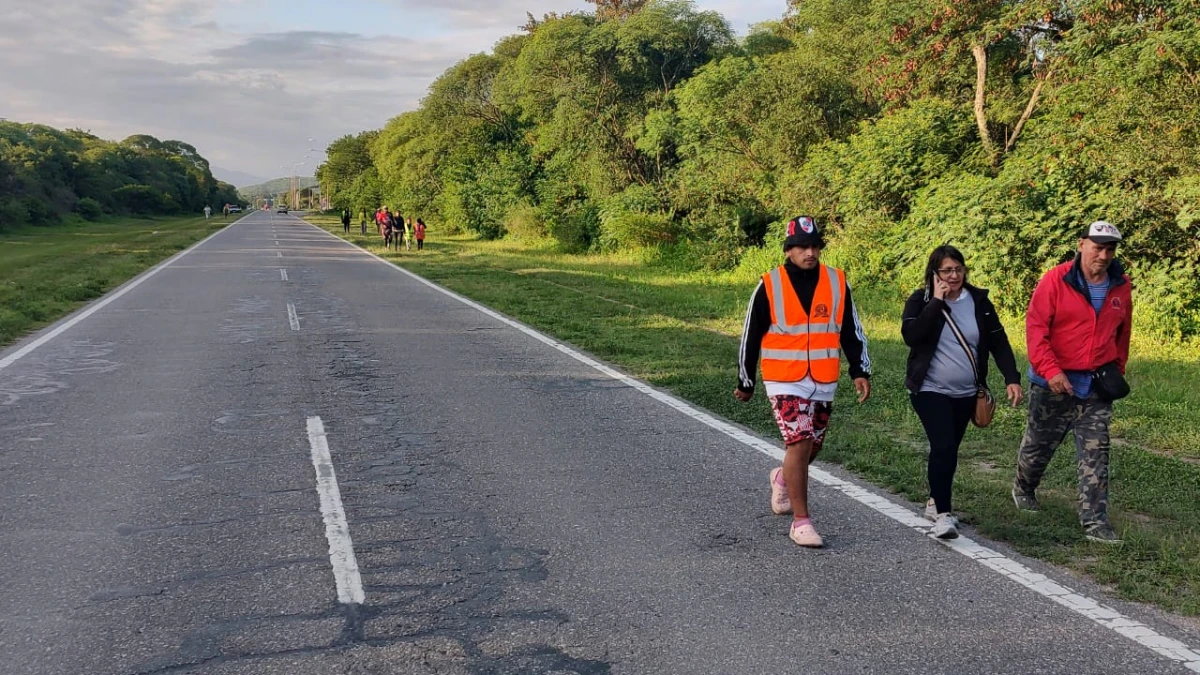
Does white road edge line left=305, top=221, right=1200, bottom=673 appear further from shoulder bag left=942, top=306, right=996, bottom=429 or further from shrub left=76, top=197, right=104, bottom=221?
shrub left=76, top=197, right=104, bottom=221

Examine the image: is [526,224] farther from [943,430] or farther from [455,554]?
[455,554]

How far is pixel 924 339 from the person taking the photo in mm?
5184

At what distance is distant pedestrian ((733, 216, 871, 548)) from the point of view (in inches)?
197

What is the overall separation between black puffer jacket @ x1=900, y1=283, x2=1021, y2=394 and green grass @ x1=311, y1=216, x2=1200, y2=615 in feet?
2.92

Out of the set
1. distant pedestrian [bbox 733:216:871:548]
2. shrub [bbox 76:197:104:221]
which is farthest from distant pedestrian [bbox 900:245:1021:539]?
shrub [bbox 76:197:104:221]

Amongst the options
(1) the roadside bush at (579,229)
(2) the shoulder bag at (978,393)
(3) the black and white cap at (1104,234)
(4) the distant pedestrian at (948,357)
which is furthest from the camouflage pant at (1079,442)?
(1) the roadside bush at (579,229)

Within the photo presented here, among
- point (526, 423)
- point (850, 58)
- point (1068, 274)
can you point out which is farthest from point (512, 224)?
point (1068, 274)

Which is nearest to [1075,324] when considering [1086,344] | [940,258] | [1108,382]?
[1086,344]

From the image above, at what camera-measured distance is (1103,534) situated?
5.05 metres

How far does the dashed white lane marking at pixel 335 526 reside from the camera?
14.4 ft

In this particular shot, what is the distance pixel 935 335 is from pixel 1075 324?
0.81 meters

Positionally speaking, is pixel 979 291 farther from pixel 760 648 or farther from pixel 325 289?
pixel 325 289

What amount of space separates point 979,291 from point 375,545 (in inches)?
136

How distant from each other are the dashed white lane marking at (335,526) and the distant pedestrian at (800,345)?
2.24 m
